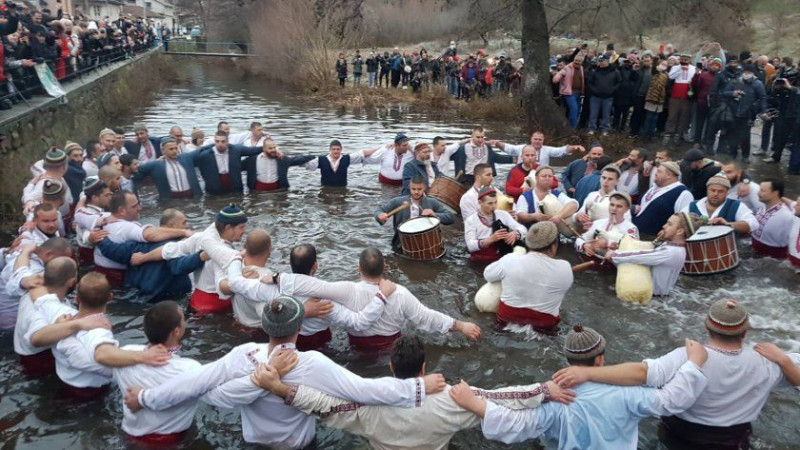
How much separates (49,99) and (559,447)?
44.4 feet

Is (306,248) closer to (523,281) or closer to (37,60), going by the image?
(523,281)

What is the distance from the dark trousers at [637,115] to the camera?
617 inches

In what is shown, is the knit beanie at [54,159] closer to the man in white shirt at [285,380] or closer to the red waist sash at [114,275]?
the red waist sash at [114,275]

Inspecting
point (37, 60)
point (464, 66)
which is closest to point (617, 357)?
point (37, 60)

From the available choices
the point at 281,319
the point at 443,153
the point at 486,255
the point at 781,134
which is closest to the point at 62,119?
the point at 443,153

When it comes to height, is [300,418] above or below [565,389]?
below

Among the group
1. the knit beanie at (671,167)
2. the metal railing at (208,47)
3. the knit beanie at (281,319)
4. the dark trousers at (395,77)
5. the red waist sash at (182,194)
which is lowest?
the red waist sash at (182,194)

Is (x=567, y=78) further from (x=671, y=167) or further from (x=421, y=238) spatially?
(x=421, y=238)

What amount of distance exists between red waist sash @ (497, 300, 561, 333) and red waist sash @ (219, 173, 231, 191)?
7.03 metres

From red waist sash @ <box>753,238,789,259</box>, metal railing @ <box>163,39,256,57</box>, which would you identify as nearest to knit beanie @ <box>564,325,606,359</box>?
red waist sash @ <box>753,238,789,259</box>

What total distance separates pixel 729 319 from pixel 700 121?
42.1 ft

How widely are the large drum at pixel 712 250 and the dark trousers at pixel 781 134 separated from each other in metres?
7.57

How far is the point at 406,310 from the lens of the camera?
5188mm

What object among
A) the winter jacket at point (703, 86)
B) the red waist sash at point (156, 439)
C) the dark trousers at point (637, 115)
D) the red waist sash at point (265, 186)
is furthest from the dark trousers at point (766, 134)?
the red waist sash at point (156, 439)
